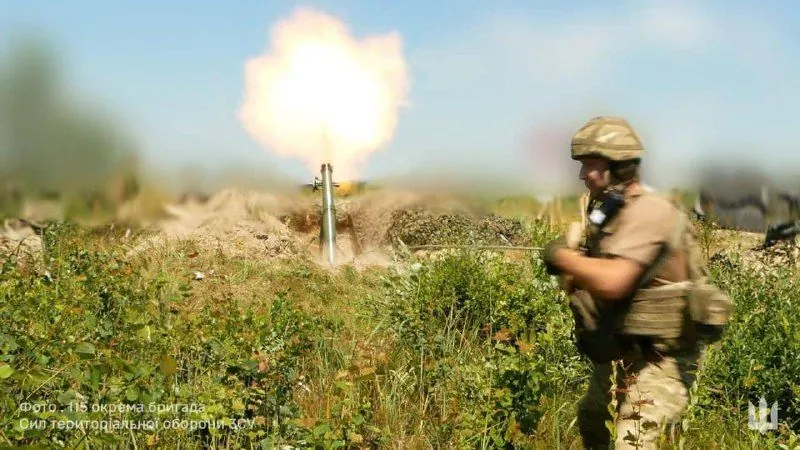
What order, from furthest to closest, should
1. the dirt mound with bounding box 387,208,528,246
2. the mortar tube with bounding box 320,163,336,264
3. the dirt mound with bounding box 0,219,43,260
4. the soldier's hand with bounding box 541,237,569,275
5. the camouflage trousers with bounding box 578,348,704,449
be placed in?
the mortar tube with bounding box 320,163,336,264 < the dirt mound with bounding box 387,208,528,246 < the dirt mound with bounding box 0,219,43,260 < the soldier's hand with bounding box 541,237,569,275 < the camouflage trousers with bounding box 578,348,704,449

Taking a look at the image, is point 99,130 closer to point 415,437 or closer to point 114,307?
point 114,307

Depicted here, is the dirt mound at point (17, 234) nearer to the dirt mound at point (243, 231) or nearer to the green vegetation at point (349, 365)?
the dirt mound at point (243, 231)

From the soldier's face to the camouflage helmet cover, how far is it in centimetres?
3

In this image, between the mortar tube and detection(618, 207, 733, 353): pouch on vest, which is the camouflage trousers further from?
the mortar tube

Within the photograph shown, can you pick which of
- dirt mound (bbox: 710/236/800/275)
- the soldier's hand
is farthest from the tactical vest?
dirt mound (bbox: 710/236/800/275)

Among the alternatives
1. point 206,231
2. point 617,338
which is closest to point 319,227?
point 206,231

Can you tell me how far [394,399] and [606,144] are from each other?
1751mm

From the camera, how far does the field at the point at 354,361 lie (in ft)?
10.4

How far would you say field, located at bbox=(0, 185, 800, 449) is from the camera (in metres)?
3.16

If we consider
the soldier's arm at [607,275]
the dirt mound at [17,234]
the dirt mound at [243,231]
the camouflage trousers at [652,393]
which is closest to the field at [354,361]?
the dirt mound at [17,234]

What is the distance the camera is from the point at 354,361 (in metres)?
4.69

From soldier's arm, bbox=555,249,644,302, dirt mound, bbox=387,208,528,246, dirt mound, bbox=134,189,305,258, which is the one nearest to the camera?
soldier's arm, bbox=555,249,644,302

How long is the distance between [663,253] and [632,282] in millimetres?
181

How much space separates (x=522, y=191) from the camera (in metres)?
5.53
